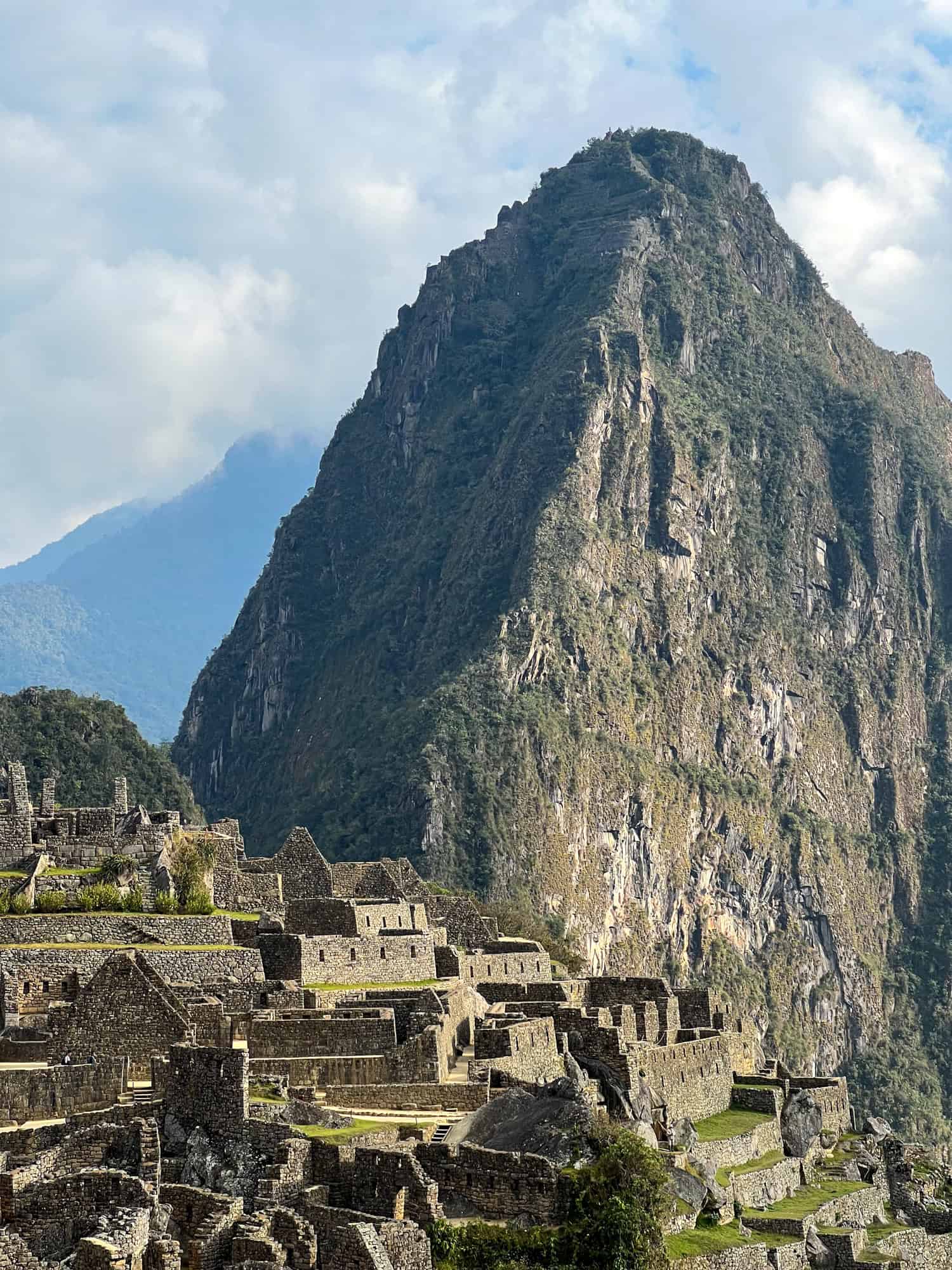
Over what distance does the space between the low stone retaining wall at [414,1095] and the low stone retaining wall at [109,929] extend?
876 cm

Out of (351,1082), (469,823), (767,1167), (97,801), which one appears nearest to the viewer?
(351,1082)

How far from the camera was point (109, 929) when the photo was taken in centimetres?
4622

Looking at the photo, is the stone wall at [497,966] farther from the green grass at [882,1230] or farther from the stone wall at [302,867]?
the green grass at [882,1230]

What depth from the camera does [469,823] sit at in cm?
18225

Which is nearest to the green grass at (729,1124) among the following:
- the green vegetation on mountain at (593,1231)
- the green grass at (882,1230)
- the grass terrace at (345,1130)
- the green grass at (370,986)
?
the green grass at (882,1230)

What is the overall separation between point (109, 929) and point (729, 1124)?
1443 cm

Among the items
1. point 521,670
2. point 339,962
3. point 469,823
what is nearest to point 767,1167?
point 339,962

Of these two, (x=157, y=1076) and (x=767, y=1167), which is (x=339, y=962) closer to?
(x=767, y=1167)

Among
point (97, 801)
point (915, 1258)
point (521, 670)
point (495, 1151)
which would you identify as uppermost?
point (521, 670)

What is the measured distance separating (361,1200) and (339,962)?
55.8ft

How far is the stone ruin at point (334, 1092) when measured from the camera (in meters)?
31.7

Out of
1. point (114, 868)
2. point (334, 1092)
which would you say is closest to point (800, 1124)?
point (114, 868)

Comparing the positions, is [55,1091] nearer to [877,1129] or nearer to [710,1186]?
[710,1186]

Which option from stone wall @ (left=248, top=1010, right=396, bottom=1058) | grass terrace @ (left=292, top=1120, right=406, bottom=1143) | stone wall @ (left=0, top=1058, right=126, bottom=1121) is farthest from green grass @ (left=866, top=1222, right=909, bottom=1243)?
stone wall @ (left=0, top=1058, right=126, bottom=1121)
